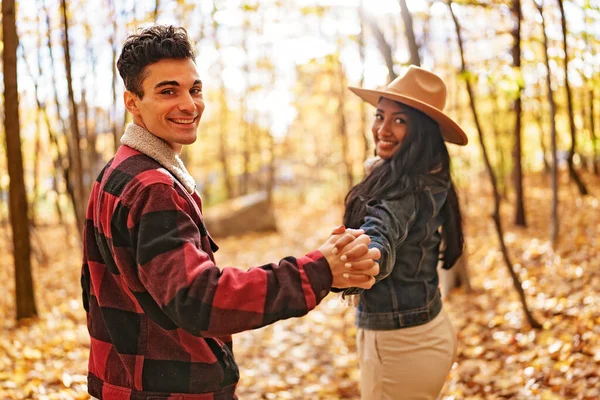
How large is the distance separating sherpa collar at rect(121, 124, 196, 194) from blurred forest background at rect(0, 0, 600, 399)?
0.46m

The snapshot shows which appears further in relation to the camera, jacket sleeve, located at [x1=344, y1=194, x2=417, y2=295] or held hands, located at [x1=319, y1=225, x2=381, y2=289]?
jacket sleeve, located at [x1=344, y1=194, x2=417, y2=295]

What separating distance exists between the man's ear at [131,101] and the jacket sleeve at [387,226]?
960 millimetres

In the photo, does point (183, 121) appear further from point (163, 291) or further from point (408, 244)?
point (408, 244)

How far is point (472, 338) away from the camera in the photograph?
18.9 ft

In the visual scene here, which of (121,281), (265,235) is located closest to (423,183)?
(121,281)

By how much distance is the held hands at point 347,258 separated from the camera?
1.59 meters

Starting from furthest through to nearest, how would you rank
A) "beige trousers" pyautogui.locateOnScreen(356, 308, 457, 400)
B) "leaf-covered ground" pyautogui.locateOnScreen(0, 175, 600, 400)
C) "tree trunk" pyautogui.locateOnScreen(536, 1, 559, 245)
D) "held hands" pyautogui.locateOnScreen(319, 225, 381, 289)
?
"tree trunk" pyautogui.locateOnScreen(536, 1, 559, 245)
"leaf-covered ground" pyautogui.locateOnScreen(0, 175, 600, 400)
"beige trousers" pyautogui.locateOnScreen(356, 308, 457, 400)
"held hands" pyautogui.locateOnScreen(319, 225, 381, 289)

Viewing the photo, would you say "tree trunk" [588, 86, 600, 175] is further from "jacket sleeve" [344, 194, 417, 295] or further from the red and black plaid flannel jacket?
the red and black plaid flannel jacket

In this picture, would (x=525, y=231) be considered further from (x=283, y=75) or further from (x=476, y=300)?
(x=283, y=75)

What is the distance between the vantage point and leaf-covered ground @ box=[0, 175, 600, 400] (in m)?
4.53

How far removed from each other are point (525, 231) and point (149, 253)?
10228 millimetres

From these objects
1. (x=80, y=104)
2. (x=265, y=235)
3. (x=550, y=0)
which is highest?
(x=550, y=0)

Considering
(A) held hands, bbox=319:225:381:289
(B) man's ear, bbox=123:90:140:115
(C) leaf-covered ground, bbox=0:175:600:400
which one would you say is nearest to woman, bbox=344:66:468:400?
(C) leaf-covered ground, bbox=0:175:600:400

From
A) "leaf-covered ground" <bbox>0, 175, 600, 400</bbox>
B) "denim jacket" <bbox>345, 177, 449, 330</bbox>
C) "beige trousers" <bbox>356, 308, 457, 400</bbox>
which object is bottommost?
"leaf-covered ground" <bbox>0, 175, 600, 400</bbox>
